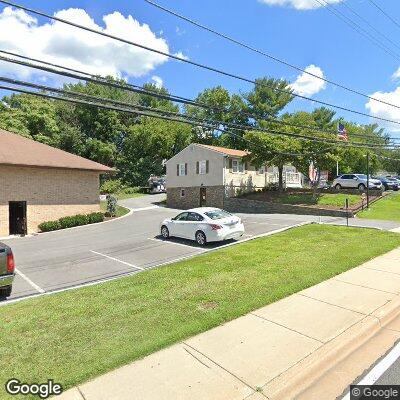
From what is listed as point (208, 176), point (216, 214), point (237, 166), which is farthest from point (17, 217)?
point (237, 166)

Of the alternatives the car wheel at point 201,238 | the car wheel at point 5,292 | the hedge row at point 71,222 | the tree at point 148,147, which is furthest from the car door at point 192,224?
the tree at point 148,147

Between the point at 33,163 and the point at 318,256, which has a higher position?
the point at 33,163

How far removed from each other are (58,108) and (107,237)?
153ft

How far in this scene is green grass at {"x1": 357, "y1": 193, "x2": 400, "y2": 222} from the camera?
23959mm

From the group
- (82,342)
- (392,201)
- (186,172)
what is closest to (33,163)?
(186,172)

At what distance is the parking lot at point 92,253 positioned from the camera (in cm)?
1110

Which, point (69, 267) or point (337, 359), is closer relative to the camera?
point (337, 359)

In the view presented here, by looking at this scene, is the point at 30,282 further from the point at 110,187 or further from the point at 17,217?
the point at 110,187

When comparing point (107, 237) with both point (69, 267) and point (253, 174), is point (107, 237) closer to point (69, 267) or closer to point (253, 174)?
point (69, 267)

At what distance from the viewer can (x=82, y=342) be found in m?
5.80

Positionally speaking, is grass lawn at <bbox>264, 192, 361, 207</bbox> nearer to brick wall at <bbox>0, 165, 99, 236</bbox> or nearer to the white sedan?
the white sedan

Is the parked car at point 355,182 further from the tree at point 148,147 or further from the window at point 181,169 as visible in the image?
the tree at point 148,147

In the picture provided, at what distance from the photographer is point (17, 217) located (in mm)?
24234

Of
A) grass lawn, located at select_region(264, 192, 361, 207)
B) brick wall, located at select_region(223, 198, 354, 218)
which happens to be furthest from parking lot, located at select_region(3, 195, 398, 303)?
grass lawn, located at select_region(264, 192, 361, 207)
